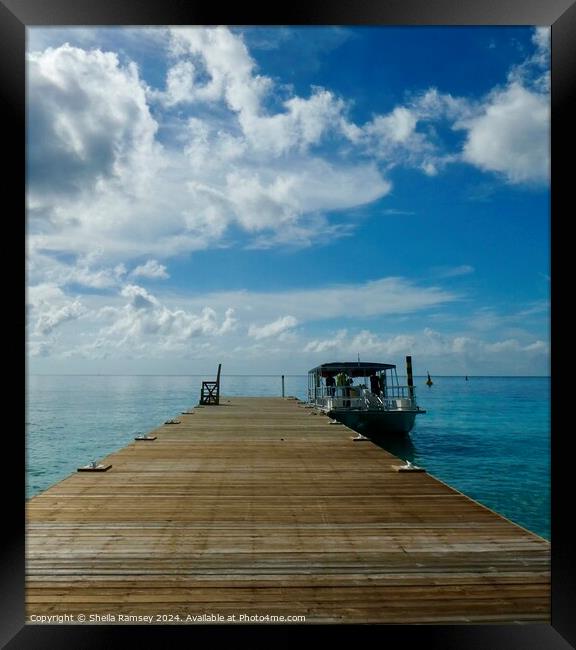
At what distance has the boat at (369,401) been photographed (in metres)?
21.0

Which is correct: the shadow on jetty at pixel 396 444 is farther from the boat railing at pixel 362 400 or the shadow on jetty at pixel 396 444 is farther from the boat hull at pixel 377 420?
the boat railing at pixel 362 400

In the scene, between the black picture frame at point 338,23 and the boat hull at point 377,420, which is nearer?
the black picture frame at point 338,23

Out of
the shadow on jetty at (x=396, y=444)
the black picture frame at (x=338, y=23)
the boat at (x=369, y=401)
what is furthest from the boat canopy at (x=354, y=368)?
the black picture frame at (x=338, y=23)

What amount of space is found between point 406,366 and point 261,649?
21.5 meters

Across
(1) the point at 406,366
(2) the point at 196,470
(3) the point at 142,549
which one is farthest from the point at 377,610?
(1) the point at 406,366

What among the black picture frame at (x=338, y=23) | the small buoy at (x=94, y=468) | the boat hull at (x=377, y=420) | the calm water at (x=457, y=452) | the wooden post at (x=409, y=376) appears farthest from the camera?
the wooden post at (x=409, y=376)

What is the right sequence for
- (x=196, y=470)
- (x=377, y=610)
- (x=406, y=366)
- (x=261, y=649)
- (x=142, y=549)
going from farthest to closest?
1. (x=406, y=366)
2. (x=196, y=470)
3. (x=142, y=549)
4. (x=377, y=610)
5. (x=261, y=649)

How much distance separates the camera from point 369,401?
2195cm

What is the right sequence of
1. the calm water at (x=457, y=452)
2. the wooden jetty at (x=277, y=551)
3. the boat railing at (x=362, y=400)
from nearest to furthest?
the wooden jetty at (x=277, y=551)
the calm water at (x=457, y=452)
the boat railing at (x=362, y=400)

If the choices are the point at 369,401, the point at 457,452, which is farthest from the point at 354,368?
the point at 457,452

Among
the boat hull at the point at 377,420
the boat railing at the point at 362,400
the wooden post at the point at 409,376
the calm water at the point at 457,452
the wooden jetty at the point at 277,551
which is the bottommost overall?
the calm water at the point at 457,452
